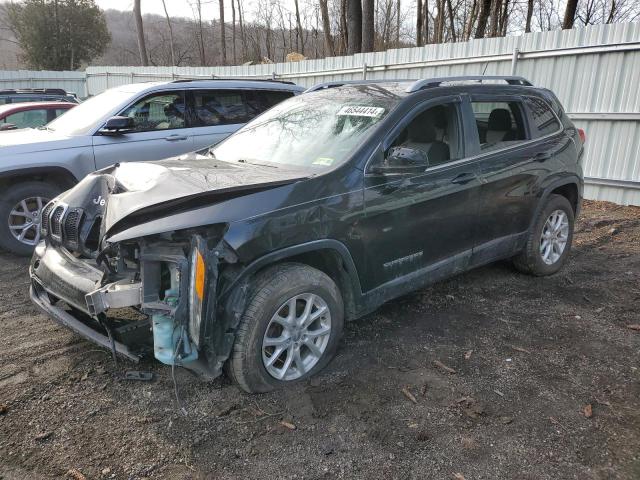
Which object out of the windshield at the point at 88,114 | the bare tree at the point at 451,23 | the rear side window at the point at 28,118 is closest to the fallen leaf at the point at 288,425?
the windshield at the point at 88,114

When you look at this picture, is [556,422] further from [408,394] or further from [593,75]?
[593,75]

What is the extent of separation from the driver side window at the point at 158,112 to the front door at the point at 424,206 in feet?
12.8

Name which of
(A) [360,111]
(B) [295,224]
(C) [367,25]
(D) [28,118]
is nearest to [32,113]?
(D) [28,118]

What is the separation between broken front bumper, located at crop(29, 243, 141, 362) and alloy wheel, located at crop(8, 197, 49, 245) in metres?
2.34

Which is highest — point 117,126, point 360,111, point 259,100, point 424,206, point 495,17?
point 495,17

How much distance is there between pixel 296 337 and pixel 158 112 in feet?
14.8

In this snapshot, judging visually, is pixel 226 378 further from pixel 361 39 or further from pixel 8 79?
pixel 8 79

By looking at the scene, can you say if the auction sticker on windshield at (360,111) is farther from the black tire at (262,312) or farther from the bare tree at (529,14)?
the bare tree at (529,14)

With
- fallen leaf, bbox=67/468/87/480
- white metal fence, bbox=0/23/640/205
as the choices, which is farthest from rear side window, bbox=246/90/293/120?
fallen leaf, bbox=67/468/87/480

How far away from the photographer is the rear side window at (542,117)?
4754 millimetres

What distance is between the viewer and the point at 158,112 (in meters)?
6.52

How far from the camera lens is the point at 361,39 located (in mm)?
16578

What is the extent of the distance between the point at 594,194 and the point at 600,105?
1484 millimetres

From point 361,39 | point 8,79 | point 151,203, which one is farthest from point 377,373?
point 8,79
